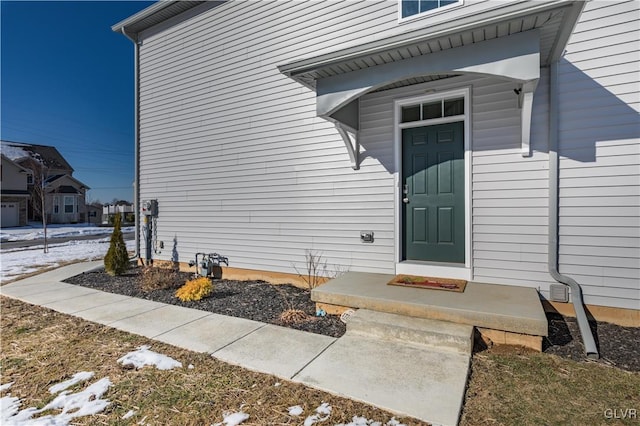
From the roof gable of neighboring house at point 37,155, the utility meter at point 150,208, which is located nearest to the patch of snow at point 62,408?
the utility meter at point 150,208

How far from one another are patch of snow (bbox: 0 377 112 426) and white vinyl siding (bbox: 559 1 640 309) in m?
4.42

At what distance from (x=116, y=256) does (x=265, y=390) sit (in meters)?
5.35

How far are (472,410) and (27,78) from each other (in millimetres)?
24469

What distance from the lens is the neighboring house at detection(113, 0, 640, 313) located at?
3.15 m

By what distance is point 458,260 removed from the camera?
3979 mm

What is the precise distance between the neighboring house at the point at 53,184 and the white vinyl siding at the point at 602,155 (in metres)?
30.5

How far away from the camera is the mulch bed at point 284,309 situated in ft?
8.77

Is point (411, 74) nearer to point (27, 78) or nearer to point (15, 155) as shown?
point (27, 78)

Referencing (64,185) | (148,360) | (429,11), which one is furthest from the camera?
(64,185)

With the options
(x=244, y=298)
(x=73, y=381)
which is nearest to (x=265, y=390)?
(x=73, y=381)

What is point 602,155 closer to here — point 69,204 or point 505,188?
point 505,188

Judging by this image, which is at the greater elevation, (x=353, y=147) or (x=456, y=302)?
(x=353, y=147)

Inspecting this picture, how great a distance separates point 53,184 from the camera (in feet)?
82.1

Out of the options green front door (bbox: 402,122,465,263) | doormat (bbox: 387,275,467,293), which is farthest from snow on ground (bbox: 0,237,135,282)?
green front door (bbox: 402,122,465,263)
